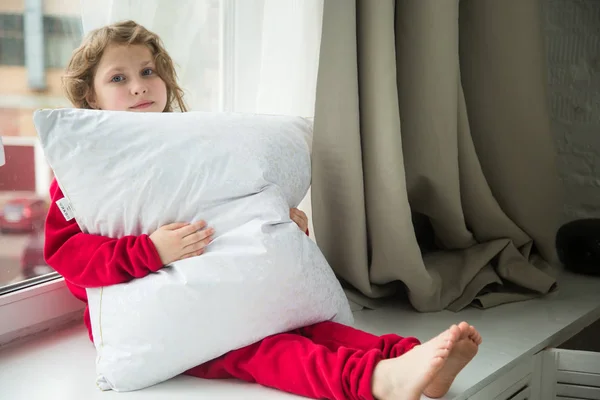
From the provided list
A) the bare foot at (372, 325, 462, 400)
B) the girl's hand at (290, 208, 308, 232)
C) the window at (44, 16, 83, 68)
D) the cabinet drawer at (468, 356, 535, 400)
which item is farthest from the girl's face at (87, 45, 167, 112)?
the cabinet drawer at (468, 356, 535, 400)

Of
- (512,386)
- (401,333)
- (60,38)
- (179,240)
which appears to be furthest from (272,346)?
(60,38)

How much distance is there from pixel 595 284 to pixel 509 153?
41cm

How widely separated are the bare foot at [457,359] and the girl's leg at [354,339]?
2.4 inches

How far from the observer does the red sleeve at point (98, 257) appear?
101 cm

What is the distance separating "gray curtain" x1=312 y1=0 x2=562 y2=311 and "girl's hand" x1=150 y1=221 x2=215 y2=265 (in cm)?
35

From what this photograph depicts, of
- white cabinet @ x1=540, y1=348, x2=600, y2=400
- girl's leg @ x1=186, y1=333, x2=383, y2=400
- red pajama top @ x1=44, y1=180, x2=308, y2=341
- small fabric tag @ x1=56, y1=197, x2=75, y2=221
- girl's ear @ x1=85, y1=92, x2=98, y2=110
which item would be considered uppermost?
girl's ear @ x1=85, y1=92, x2=98, y2=110

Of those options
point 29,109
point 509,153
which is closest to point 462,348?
point 509,153

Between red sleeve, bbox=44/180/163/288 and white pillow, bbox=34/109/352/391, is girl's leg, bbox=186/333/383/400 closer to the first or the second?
white pillow, bbox=34/109/352/391

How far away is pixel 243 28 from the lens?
1545mm

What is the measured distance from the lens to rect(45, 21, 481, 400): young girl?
89 centimetres

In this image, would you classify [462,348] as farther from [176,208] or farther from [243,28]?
[243,28]

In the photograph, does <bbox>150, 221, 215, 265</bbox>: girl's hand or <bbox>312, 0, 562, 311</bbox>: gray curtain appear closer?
<bbox>150, 221, 215, 265</bbox>: girl's hand

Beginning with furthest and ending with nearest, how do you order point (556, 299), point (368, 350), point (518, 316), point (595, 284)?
point (595, 284) < point (556, 299) < point (518, 316) < point (368, 350)

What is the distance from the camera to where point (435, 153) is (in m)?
1.42
